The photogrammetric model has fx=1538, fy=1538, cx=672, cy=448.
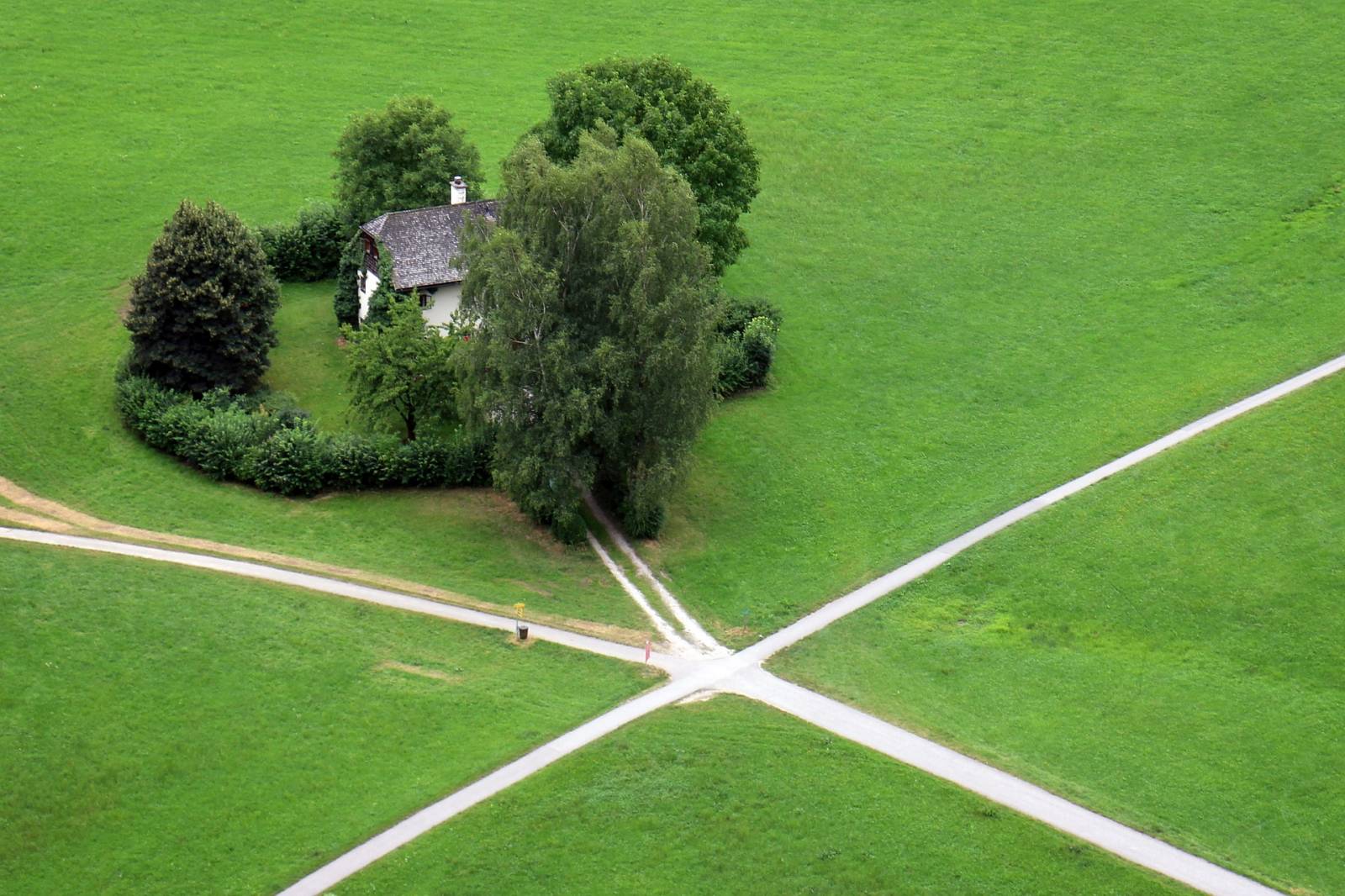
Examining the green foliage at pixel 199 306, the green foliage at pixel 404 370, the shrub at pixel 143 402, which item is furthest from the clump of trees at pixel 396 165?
the shrub at pixel 143 402

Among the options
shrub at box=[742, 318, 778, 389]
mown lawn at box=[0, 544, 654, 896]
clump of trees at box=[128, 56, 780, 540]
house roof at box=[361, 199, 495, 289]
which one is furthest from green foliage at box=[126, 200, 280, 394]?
shrub at box=[742, 318, 778, 389]

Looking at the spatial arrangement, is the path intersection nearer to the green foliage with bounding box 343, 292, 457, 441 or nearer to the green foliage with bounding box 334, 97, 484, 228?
the green foliage with bounding box 343, 292, 457, 441

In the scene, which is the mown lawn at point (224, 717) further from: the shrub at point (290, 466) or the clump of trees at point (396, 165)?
the clump of trees at point (396, 165)

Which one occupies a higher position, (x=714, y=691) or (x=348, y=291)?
(x=348, y=291)

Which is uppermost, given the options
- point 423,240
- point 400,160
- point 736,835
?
point 400,160

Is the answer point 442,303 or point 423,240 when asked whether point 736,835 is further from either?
point 423,240

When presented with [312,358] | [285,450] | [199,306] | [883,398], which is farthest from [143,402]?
[883,398]

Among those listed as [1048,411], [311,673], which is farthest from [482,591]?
[1048,411]
